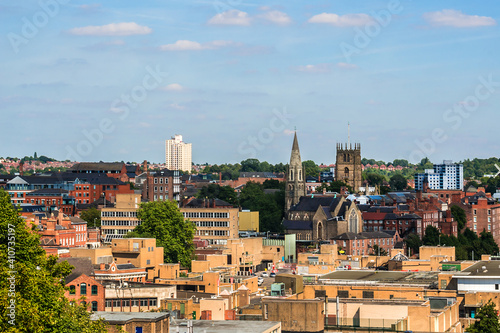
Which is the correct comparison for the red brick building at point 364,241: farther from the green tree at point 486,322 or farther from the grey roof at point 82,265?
the green tree at point 486,322

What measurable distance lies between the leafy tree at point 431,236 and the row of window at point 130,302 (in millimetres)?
81270

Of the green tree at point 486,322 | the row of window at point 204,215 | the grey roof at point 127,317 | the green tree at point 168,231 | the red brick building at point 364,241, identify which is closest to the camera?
the grey roof at point 127,317

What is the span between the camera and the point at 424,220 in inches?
6225

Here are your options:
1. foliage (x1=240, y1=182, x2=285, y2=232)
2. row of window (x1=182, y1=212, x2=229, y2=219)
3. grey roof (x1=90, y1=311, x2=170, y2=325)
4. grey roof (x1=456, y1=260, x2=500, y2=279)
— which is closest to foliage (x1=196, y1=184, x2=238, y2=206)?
foliage (x1=240, y1=182, x2=285, y2=232)

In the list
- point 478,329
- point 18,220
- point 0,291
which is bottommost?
point 478,329

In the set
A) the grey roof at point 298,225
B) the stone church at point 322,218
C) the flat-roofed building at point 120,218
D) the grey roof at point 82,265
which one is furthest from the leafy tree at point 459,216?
the grey roof at point 82,265

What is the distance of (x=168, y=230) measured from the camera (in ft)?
360

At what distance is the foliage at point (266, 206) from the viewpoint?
160125mm

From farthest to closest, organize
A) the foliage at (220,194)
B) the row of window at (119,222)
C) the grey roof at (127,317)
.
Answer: the foliage at (220,194) < the row of window at (119,222) < the grey roof at (127,317)

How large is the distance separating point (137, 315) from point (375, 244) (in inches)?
4035

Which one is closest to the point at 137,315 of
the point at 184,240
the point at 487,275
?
the point at 487,275

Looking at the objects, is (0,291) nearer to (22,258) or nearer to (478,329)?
(22,258)

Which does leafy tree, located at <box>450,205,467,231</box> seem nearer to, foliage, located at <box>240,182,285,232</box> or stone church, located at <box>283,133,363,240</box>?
stone church, located at <box>283,133,363,240</box>

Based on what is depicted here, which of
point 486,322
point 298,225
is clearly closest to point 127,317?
point 486,322
